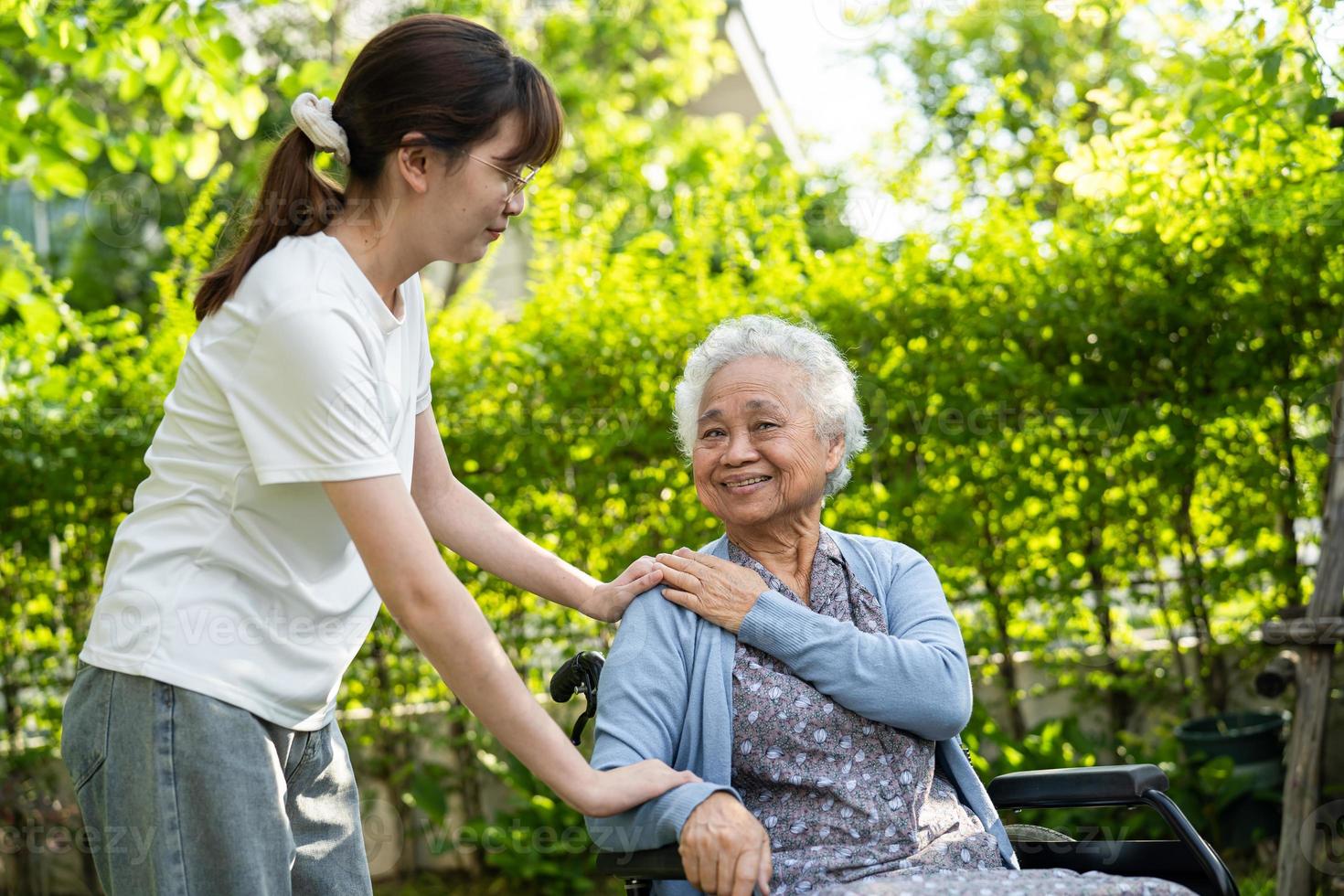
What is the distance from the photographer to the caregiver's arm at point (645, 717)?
1.80 meters

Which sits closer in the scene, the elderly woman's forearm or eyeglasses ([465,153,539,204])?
eyeglasses ([465,153,539,204])

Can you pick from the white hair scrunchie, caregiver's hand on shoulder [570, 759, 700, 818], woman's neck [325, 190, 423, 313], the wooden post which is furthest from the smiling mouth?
the wooden post

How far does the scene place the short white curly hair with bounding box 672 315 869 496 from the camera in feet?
7.42

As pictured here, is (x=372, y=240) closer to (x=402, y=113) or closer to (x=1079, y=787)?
(x=402, y=113)

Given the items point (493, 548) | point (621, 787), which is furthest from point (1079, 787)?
point (493, 548)

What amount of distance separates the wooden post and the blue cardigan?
1.86 meters

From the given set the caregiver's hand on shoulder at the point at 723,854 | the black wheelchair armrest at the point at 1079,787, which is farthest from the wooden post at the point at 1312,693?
the caregiver's hand on shoulder at the point at 723,854

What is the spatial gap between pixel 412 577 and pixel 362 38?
1048cm

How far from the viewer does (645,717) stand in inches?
78.2

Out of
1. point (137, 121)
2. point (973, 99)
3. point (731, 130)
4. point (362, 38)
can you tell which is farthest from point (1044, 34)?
point (137, 121)

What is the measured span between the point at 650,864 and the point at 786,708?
357mm

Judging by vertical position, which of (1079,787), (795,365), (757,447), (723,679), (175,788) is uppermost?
(795,365)

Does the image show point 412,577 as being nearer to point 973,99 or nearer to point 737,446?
point 737,446

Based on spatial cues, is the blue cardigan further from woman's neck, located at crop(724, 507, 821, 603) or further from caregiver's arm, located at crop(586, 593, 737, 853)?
woman's neck, located at crop(724, 507, 821, 603)
